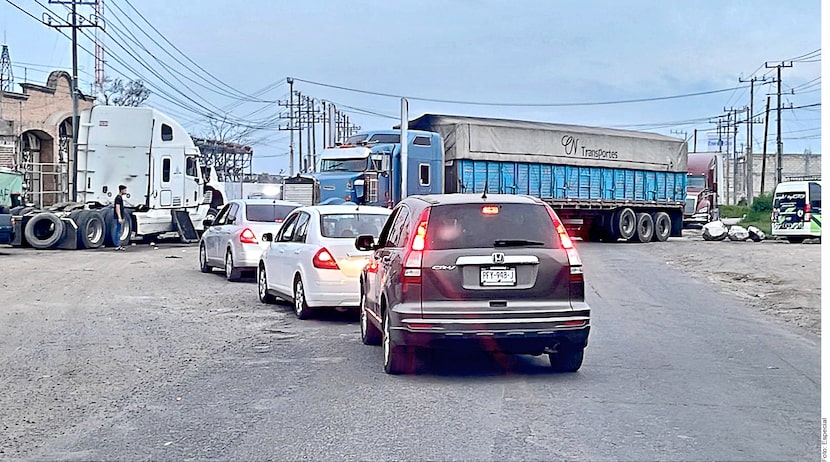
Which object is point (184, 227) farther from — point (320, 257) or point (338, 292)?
point (338, 292)

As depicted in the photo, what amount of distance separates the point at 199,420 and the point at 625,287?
1226 cm

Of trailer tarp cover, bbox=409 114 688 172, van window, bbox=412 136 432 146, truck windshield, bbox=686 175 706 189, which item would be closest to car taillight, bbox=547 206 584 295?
van window, bbox=412 136 432 146

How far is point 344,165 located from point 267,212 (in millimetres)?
10515

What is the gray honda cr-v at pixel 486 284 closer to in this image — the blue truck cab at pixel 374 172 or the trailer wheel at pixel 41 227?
the blue truck cab at pixel 374 172

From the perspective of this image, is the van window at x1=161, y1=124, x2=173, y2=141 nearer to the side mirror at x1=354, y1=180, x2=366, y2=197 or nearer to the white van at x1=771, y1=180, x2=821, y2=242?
the side mirror at x1=354, y1=180, x2=366, y2=197

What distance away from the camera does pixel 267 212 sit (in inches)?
705

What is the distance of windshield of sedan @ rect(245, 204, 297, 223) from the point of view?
1767cm

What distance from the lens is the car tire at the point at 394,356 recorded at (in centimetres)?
837

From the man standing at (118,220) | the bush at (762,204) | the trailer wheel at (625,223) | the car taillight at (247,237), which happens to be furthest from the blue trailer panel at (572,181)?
the bush at (762,204)

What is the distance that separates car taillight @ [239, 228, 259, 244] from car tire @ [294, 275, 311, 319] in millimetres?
4665

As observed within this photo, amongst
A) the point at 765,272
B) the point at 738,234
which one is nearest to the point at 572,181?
the point at 738,234

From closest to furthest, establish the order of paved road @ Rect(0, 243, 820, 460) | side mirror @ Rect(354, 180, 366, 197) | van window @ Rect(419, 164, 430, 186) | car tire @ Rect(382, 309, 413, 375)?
paved road @ Rect(0, 243, 820, 460)
car tire @ Rect(382, 309, 413, 375)
side mirror @ Rect(354, 180, 366, 197)
van window @ Rect(419, 164, 430, 186)

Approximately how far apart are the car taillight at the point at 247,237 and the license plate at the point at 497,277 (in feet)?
32.0

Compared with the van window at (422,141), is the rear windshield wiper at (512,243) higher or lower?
lower
